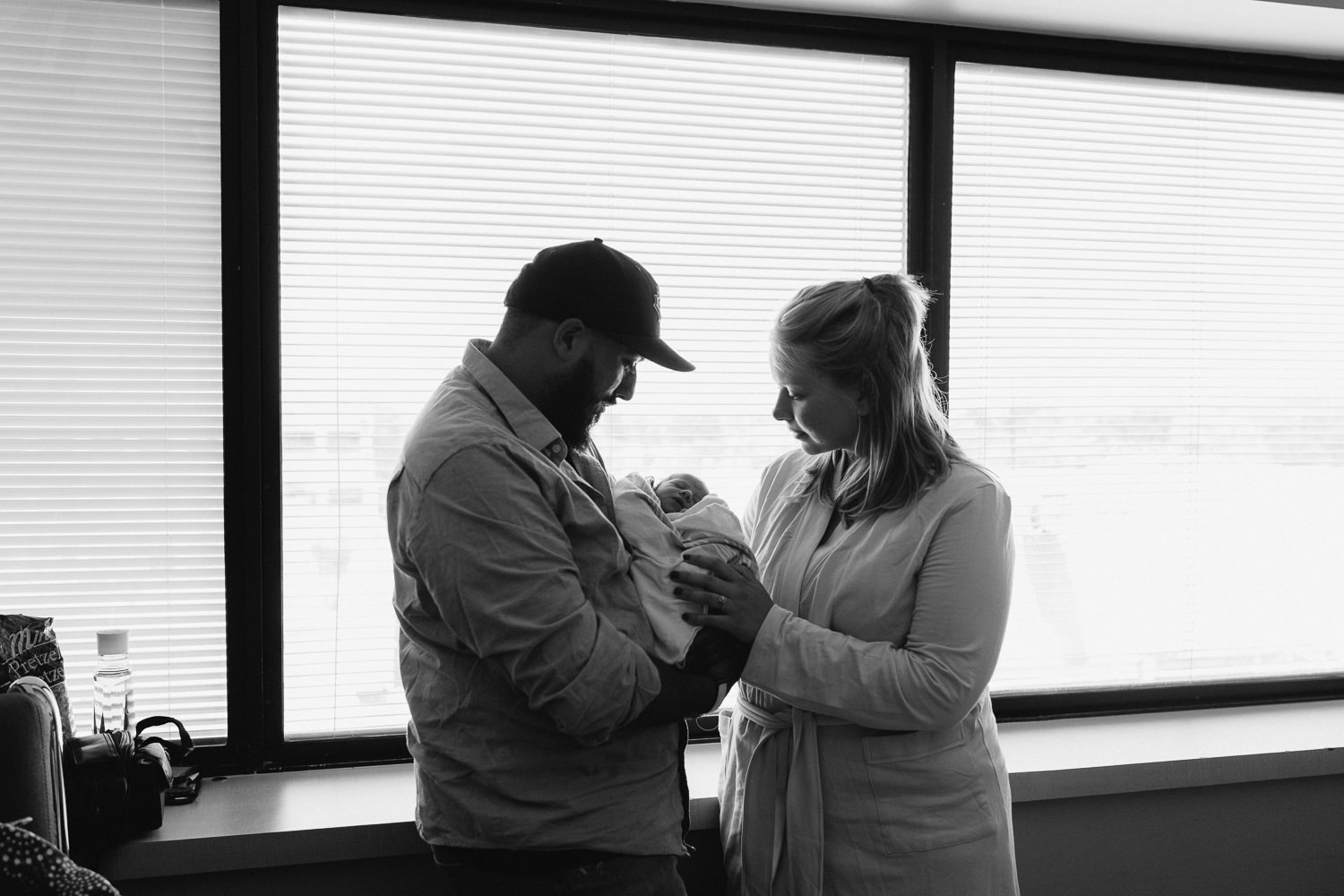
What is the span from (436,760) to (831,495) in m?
0.84

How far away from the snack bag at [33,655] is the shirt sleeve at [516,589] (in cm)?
91

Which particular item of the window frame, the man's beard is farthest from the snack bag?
the man's beard

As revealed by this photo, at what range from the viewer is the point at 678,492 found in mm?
1708

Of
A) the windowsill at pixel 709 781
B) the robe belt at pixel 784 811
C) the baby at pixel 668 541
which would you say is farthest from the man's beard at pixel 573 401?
the windowsill at pixel 709 781

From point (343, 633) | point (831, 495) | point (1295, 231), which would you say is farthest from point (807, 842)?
point (1295, 231)

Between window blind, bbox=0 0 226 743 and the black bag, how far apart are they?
0.31 m

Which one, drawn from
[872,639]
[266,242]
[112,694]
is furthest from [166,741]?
[872,639]

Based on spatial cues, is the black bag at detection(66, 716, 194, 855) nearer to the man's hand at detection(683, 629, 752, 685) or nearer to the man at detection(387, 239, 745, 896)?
the man at detection(387, 239, 745, 896)

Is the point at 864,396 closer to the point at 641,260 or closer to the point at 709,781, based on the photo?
the point at 641,260

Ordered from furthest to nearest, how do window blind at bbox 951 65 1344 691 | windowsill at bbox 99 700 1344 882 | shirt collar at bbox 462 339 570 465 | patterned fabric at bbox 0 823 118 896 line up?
window blind at bbox 951 65 1344 691 → windowsill at bbox 99 700 1344 882 → shirt collar at bbox 462 339 570 465 → patterned fabric at bbox 0 823 118 896

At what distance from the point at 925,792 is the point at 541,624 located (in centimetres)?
78

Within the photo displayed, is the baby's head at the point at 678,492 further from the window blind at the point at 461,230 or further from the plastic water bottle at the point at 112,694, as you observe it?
the plastic water bottle at the point at 112,694

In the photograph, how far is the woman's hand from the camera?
4.91 feet

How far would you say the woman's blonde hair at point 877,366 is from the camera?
5.59 feet
